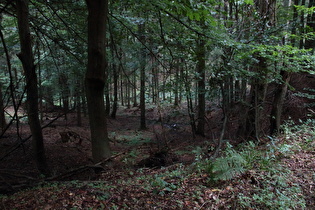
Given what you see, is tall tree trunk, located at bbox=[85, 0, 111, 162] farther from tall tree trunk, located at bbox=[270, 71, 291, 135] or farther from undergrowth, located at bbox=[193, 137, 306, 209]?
tall tree trunk, located at bbox=[270, 71, 291, 135]

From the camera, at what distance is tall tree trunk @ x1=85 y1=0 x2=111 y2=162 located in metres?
3.90

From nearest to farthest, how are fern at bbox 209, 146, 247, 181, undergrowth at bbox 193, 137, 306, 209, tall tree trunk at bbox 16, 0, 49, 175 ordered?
undergrowth at bbox 193, 137, 306, 209 → fern at bbox 209, 146, 247, 181 → tall tree trunk at bbox 16, 0, 49, 175

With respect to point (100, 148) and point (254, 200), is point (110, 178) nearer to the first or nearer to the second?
point (100, 148)

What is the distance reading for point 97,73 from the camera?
4.26m

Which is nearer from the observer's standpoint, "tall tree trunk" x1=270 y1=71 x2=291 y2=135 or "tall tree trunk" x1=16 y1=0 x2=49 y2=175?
"tall tree trunk" x1=16 y1=0 x2=49 y2=175

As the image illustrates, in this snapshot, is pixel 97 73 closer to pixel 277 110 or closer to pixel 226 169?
pixel 226 169

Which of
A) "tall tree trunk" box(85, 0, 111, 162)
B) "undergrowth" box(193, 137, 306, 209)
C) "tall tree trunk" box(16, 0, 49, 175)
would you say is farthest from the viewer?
"tall tree trunk" box(16, 0, 49, 175)

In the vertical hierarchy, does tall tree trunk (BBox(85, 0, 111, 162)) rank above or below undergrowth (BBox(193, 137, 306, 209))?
above

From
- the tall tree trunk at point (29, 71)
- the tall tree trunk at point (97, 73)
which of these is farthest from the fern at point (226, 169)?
the tall tree trunk at point (29, 71)

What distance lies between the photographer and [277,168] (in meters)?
4.04

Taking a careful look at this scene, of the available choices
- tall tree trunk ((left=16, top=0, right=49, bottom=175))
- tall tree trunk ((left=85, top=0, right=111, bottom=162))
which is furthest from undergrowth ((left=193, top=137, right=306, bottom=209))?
tall tree trunk ((left=16, top=0, right=49, bottom=175))

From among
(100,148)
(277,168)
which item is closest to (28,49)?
(100,148)

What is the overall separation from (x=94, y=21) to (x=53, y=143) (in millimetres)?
7639

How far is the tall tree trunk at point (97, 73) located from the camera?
390 centimetres
